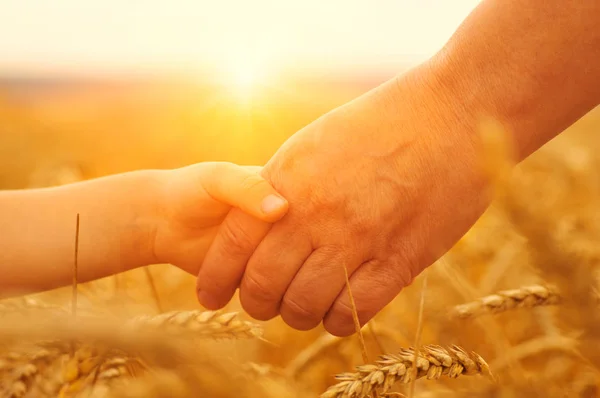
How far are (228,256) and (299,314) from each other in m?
0.21

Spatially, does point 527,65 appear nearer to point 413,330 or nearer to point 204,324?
point 413,330

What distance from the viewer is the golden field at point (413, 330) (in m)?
0.40

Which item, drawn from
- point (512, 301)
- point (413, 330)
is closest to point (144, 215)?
point (413, 330)

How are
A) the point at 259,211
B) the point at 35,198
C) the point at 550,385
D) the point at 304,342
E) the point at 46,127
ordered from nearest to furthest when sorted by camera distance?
the point at 550,385 → the point at 259,211 → the point at 35,198 → the point at 304,342 → the point at 46,127

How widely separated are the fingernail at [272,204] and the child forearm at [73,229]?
32cm

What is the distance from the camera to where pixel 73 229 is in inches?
52.2

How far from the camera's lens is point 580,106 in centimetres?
109

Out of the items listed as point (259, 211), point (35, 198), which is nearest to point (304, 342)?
point (259, 211)

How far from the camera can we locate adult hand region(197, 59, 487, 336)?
1197mm

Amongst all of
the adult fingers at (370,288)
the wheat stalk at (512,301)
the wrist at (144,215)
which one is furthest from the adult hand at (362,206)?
the wheat stalk at (512,301)

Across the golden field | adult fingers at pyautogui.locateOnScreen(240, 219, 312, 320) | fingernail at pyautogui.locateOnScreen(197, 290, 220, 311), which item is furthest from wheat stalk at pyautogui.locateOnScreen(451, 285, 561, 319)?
fingernail at pyautogui.locateOnScreen(197, 290, 220, 311)

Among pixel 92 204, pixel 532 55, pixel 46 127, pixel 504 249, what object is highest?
pixel 46 127

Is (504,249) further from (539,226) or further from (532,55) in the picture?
(539,226)

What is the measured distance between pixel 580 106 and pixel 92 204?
3.42 feet
